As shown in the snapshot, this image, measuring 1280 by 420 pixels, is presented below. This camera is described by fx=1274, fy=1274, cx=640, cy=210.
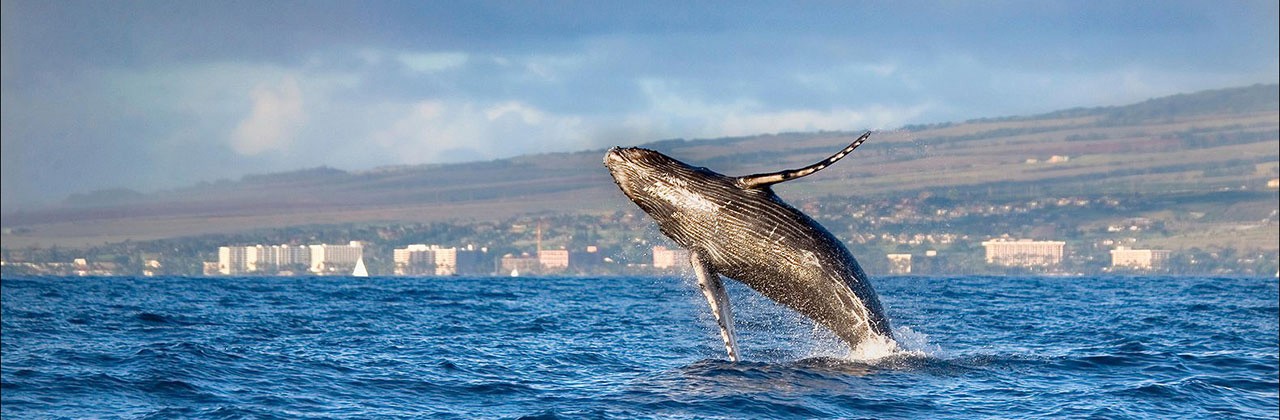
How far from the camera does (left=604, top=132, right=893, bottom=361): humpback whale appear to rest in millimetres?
13484

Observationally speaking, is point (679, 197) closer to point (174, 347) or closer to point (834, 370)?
point (834, 370)

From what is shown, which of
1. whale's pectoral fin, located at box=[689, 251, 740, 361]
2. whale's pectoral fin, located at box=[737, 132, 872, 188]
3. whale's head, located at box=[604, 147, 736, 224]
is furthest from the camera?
whale's pectoral fin, located at box=[689, 251, 740, 361]

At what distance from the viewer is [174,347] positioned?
57.3ft

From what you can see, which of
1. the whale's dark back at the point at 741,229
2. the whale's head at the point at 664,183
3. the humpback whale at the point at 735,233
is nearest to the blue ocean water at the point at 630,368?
the humpback whale at the point at 735,233

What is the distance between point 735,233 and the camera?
1352cm

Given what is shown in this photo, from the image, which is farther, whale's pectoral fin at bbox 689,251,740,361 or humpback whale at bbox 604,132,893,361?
whale's pectoral fin at bbox 689,251,740,361

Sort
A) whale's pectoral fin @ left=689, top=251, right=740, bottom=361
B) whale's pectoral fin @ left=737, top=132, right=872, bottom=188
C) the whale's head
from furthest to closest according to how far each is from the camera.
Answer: whale's pectoral fin @ left=689, top=251, right=740, bottom=361
the whale's head
whale's pectoral fin @ left=737, top=132, right=872, bottom=188

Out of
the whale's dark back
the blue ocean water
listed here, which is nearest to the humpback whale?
the whale's dark back

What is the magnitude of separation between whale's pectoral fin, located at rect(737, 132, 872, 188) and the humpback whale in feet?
0.10

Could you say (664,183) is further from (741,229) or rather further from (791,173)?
(791,173)

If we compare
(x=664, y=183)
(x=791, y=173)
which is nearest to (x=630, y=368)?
(x=664, y=183)

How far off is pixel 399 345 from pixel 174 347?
324cm

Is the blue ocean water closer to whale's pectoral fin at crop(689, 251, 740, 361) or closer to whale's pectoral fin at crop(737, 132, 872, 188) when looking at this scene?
whale's pectoral fin at crop(689, 251, 740, 361)

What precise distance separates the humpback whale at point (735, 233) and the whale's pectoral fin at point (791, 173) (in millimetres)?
30
